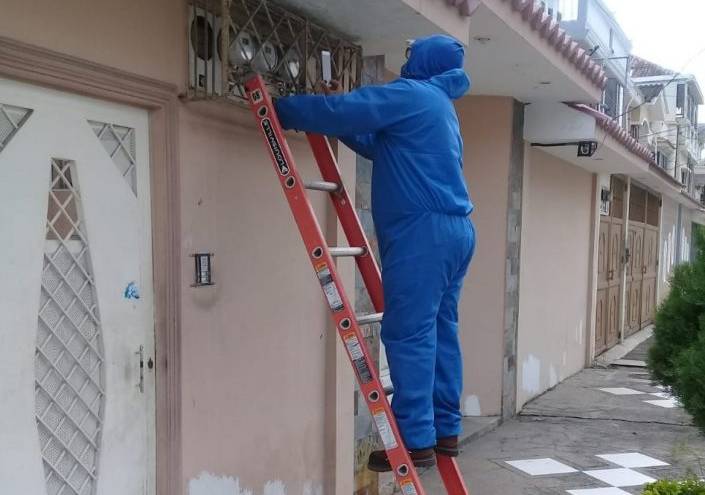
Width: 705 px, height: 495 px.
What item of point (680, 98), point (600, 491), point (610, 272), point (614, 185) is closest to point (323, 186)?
point (600, 491)

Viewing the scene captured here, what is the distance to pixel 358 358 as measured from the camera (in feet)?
8.21

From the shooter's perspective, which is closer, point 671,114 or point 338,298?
point 338,298

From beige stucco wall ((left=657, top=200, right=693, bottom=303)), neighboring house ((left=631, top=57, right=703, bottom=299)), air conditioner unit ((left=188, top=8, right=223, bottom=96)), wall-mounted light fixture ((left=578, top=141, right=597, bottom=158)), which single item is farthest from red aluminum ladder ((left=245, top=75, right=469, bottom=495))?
neighboring house ((left=631, top=57, right=703, bottom=299))

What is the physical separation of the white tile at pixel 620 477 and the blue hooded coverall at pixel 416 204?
2.64m

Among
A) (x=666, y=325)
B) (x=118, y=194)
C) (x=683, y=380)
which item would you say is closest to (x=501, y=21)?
(x=666, y=325)

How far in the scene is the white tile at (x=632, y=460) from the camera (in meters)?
5.10

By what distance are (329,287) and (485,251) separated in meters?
3.91

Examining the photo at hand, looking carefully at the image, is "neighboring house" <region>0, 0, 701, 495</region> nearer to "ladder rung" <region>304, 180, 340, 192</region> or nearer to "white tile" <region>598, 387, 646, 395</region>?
"ladder rung" <region>304, 180, 340, 192</region>

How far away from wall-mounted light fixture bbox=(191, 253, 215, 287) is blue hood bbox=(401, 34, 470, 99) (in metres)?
1.13

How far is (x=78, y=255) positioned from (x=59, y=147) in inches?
15.1

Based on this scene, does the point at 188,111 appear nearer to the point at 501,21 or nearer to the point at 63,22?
the point at 63,22

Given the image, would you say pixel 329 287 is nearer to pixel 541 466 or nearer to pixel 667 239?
pixel 541 466

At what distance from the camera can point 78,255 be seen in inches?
96.6

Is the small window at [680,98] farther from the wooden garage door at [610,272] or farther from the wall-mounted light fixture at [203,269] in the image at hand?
the wall-mounted light fixture at [203,269]
